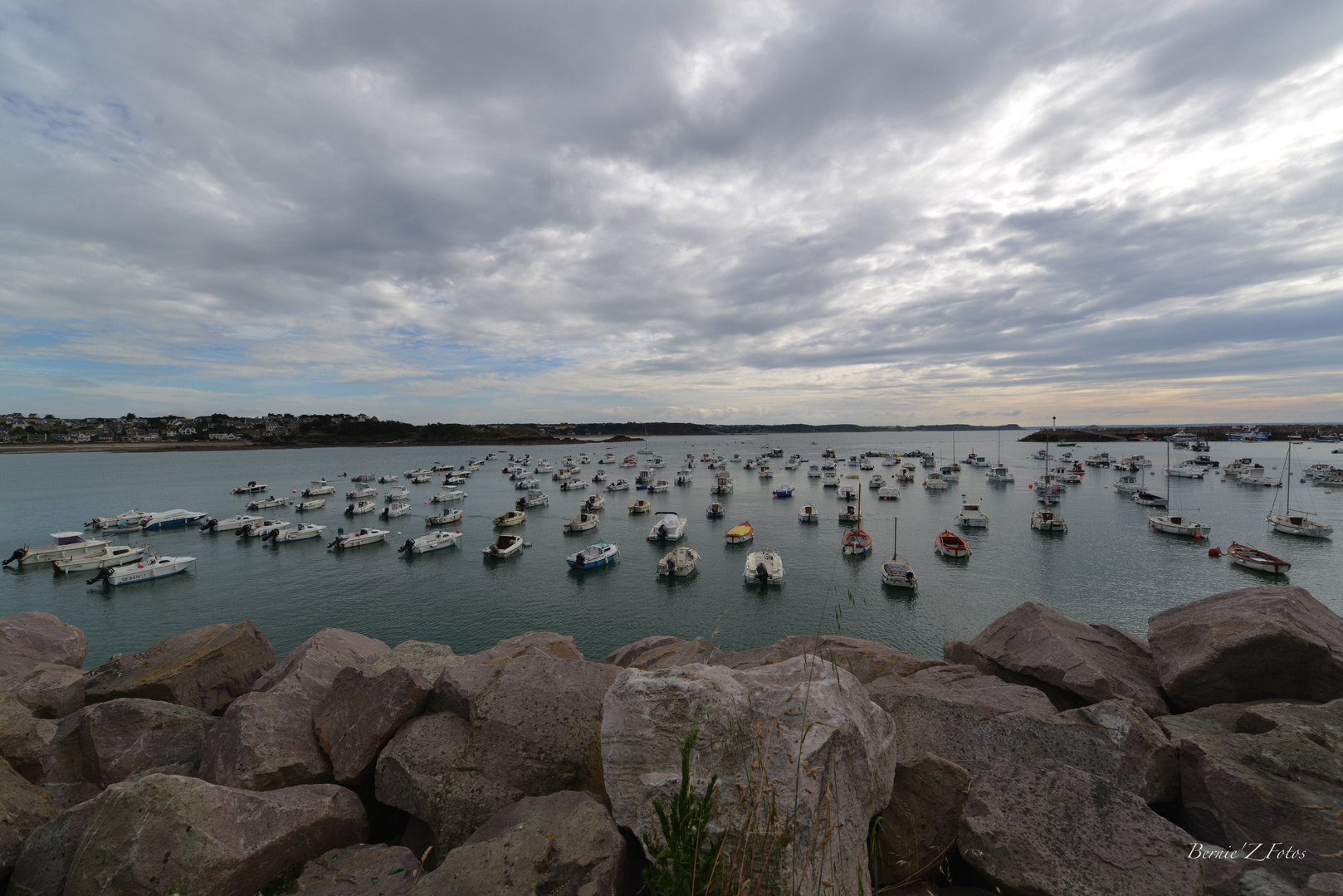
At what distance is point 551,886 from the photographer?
5.52 m

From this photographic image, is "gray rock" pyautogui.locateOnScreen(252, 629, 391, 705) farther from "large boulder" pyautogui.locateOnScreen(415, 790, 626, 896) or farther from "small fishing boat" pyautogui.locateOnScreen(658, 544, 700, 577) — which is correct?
"small fishing boat" pyautogui.locateOnScreen(658, 544, 700, 577)

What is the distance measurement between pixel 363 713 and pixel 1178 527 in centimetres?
7907

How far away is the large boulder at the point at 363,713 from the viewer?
830 cm

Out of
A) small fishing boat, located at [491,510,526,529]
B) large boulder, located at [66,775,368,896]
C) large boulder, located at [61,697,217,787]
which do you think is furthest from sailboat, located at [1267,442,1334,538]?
large boulder, located at [61,697,217,787]

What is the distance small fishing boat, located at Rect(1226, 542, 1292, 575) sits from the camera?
149ft

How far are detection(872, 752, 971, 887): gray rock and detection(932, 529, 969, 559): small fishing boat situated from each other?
Result: 5107 cm

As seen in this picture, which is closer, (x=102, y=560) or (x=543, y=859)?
(x=543, y=859)

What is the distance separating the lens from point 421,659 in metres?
13.9

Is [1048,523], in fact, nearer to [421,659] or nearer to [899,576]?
[899,576]

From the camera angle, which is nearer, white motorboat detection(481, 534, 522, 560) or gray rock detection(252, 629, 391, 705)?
gray rock detection(252, 629, 391, 705)

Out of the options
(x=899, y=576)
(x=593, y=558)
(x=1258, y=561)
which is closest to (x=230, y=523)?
(x=593, y=558)

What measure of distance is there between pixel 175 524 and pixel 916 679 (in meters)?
97.0

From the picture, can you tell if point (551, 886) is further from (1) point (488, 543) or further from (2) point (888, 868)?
(1) point (488, 543)

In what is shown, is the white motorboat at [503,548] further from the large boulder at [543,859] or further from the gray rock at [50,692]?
the large boulder at [543,859]
